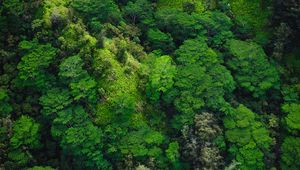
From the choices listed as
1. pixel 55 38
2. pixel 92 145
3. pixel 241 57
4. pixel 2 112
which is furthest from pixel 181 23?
pixel 2 112

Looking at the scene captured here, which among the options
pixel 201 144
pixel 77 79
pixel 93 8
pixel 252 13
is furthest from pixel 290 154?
pixel 93 8

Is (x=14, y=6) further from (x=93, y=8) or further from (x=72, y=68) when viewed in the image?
(x=72, y=68)

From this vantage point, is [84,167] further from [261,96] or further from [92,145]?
[261,96]

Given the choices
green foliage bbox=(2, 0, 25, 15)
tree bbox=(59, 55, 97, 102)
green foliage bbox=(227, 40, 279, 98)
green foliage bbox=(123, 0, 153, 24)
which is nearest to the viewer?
tree bbox=(59, 55, 97, 102)

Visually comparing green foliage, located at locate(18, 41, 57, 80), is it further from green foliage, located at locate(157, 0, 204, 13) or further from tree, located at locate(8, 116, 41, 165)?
green foliage, located at locate(157, 0, 204, 13)

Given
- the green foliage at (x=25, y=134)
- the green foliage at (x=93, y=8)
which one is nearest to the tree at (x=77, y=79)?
the green foliage at (x=25, y=134)

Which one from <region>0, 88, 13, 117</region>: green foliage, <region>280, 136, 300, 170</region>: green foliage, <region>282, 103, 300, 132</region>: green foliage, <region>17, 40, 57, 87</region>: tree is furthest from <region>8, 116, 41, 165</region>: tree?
<region>282, 103, 300, 132</region>: green foliage
